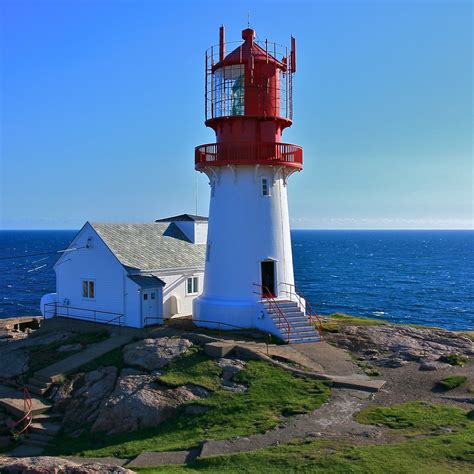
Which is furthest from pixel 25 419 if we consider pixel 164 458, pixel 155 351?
pixel 164 458

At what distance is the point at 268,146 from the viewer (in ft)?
84.3

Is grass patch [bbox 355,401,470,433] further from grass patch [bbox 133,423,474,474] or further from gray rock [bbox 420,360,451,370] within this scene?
gray rock [bbox 420,360,451,370]

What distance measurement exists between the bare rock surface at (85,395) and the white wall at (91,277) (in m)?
5.90

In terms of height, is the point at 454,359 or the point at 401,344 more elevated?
the point at 401,344

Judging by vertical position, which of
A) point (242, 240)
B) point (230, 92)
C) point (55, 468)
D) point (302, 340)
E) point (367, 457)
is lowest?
point (55, 468)

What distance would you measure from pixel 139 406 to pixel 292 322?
28.3ft

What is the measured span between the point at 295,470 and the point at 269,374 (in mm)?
6876

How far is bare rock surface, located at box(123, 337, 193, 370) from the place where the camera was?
21.5 m

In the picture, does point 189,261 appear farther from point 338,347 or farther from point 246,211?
point 338,347

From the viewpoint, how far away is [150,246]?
3114 cm

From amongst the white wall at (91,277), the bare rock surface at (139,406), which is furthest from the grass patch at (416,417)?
the white wall at (91,277)

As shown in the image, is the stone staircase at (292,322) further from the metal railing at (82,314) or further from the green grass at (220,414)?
the metal railing at (82,314)

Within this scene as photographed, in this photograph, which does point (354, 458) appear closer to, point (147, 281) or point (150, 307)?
point (150, 307)

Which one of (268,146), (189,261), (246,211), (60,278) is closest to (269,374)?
(246,211)
